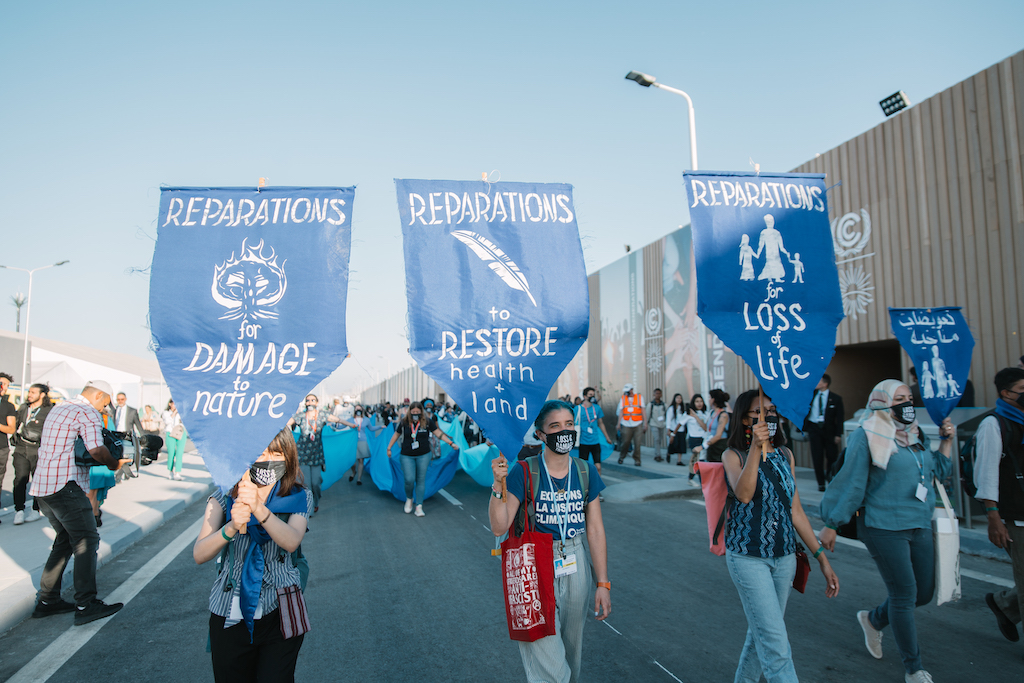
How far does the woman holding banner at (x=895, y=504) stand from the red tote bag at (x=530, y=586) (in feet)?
6.23

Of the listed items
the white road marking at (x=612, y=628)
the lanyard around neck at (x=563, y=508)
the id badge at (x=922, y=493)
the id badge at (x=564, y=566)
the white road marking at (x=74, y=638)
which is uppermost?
the lanyard around neck at (x=563, y=508)

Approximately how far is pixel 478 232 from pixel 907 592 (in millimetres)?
3407

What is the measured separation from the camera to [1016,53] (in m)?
9.80

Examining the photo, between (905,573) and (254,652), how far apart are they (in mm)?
3712

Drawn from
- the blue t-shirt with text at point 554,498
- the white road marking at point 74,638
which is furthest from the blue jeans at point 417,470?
the blue t-shirt with text at point 554,498

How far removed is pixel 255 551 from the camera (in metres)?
2.59

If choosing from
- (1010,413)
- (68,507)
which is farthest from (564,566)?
(68,507)

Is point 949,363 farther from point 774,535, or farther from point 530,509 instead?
point 530,509

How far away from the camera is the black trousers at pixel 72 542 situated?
16.0 ft

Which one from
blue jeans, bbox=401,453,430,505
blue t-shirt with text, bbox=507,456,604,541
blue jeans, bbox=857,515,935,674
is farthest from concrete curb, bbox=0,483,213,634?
blue jeans, bbox=857,515,935,674

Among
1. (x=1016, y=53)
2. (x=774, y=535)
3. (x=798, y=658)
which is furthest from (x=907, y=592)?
(x=1016, y=53)

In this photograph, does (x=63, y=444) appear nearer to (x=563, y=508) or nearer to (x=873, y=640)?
(x=563, y=508)

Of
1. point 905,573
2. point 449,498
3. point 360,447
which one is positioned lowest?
point 449,498

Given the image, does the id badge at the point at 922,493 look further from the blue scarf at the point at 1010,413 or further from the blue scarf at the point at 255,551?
the blue scarf at the point at 255,551
